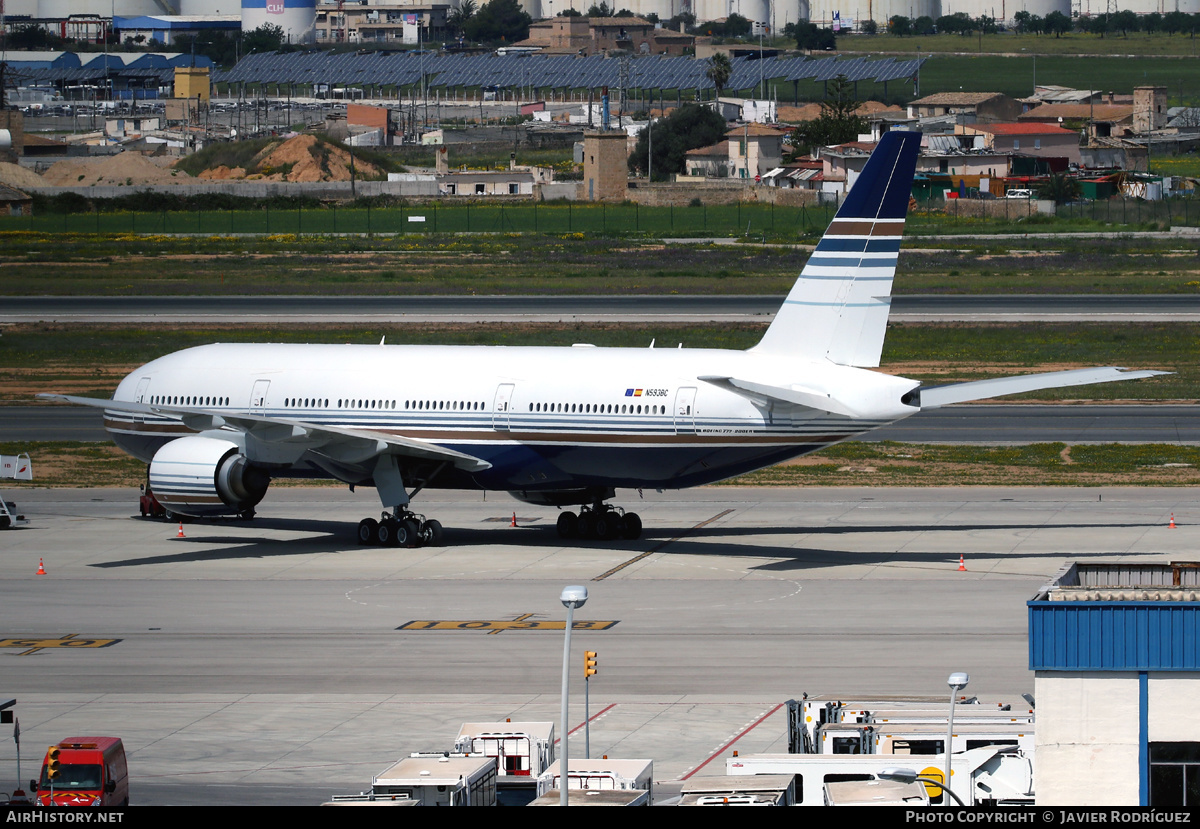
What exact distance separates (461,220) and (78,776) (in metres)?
148

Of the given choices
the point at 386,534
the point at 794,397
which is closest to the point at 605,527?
the point at 386,534

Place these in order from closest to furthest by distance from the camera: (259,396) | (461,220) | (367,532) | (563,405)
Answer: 1. (563,405)
2. (367,532)
3. (259,396)
4. (461,220)

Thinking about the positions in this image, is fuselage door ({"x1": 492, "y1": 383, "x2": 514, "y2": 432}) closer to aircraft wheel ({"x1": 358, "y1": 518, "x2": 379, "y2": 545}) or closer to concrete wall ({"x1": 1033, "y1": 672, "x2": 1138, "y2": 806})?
aircraft wheel ({"x1": 358, "y1": 518, "x2": 379, "y2": 545})

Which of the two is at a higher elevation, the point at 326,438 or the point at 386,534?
the point at 326,438

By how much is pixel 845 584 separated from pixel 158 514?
22762 mm

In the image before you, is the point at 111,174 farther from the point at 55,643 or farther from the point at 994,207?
the point at 55,643

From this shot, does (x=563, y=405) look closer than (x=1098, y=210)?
Yes

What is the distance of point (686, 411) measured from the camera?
4238 centimetres

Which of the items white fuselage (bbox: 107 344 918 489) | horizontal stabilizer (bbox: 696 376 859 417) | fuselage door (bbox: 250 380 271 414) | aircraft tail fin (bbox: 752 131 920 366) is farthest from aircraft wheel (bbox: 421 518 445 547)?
aircraft tail fin (bbox: 752 131 920 366)

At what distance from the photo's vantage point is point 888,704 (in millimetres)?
27188

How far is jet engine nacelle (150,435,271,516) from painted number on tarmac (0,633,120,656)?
8.95 m

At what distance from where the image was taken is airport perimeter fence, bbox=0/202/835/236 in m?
157

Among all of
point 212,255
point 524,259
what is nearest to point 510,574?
point 524,259
